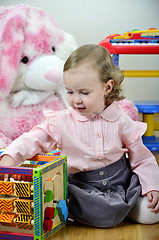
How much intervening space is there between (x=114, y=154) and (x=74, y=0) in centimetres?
177

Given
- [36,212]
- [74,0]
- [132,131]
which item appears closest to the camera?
[36,212]

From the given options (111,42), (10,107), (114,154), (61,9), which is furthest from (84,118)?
(61,9)

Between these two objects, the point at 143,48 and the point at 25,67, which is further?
the point at 143,48

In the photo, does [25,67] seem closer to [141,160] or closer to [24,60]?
[24,60]

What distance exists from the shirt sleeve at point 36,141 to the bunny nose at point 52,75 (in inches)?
20.4

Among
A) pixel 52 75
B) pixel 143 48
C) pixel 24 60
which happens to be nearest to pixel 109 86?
pixel 52 75

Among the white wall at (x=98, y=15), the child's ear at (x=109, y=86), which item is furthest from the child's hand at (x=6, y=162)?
the white wall at (x=98, y=15)

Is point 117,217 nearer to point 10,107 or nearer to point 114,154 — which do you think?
point 114,154

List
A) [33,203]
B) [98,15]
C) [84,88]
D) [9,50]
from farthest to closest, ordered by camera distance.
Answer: [98,15], [9,50], [84,88], [33,203]

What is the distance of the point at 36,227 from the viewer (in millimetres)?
805

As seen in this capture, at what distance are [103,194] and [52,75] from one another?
2.25 ft

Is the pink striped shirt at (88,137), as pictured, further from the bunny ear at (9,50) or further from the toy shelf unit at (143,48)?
the toy shelf unit at (143,48)

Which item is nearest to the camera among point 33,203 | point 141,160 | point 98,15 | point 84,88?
point 33,203

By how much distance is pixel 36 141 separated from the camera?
96 cm
